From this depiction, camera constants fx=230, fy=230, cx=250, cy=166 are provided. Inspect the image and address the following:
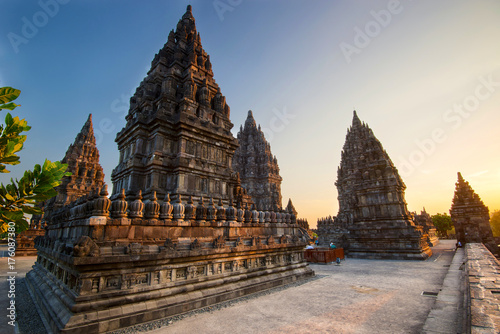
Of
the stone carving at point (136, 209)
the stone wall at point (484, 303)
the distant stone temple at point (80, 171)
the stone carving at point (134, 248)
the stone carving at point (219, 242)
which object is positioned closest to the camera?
the stone wall at point (484, 303)

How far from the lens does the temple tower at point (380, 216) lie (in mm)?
18797

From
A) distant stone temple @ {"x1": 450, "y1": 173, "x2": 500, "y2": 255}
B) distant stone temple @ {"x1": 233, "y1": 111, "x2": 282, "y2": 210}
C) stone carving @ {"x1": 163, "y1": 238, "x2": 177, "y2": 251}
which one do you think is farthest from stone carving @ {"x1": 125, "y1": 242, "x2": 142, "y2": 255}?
distant stone temple @ {"x1": 233, "y1": 111, "x2": 282, "y2": 210}

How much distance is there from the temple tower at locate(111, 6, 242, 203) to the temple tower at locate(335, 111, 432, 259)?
44.6ft

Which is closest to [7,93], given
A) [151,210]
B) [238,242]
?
[151,210]

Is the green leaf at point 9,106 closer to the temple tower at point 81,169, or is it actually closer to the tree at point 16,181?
the tree at point 16,181

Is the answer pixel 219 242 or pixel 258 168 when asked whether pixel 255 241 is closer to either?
pixel 219 242

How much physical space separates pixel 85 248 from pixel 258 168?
2006 inches

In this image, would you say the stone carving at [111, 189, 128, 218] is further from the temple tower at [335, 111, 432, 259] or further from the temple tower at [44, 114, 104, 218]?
the temple tower at [44, 114, 104, 218]

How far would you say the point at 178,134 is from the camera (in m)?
11.6

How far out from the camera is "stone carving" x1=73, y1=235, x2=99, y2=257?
16.3 feet

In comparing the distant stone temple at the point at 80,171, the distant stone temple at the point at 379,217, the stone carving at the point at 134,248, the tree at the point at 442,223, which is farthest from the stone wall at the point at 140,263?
the tree at the point at 442,223

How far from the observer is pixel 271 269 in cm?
941

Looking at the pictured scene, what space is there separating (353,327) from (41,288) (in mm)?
9284

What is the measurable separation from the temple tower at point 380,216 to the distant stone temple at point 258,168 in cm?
2883
